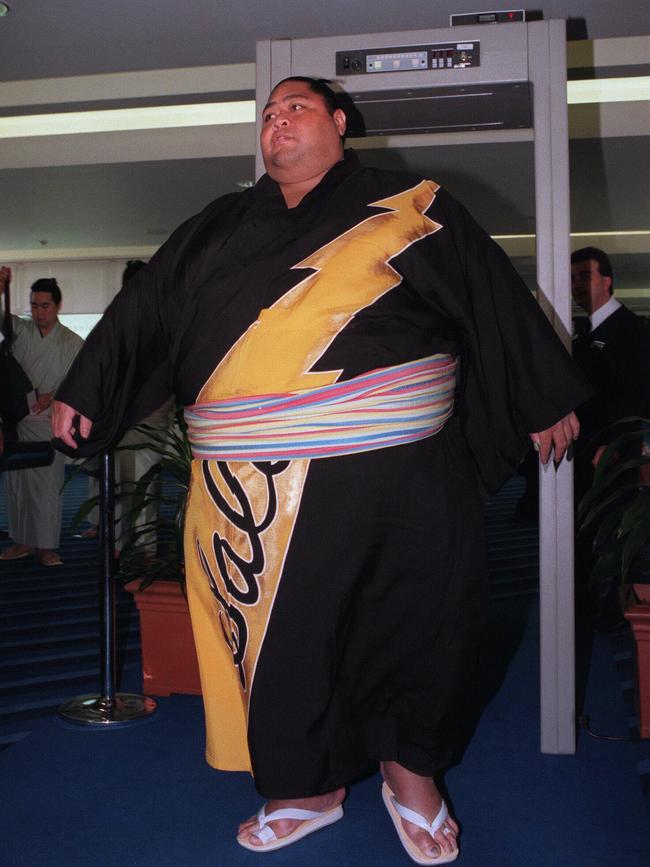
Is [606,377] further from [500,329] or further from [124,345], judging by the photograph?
[124,345]

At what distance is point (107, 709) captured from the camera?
2166 mm

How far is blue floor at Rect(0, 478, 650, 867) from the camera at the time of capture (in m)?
1.51

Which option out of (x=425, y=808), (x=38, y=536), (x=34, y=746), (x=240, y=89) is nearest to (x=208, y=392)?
(x=425, y=808)

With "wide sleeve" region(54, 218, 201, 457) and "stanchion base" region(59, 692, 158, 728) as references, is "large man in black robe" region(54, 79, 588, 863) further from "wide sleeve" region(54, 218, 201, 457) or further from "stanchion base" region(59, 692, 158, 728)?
"stanchion base" region(59, 692, 158, 728)

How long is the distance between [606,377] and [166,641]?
1.72m

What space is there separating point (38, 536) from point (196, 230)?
2.97m

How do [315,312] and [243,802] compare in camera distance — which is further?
[243,802]

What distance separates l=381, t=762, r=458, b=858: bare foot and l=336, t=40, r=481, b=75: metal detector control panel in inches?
57.9

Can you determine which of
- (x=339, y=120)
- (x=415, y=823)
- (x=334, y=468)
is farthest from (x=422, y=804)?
(x=339, y=120)

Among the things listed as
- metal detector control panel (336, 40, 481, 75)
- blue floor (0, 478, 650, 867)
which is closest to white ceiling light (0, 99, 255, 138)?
metal detector control panel (336, 40, 481, 75)

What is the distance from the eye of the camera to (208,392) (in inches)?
60.7

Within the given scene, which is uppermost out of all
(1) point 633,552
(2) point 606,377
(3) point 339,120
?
(3) point 339,120

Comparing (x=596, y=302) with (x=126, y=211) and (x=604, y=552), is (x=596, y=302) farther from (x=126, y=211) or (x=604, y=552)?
(x=126, y=211)

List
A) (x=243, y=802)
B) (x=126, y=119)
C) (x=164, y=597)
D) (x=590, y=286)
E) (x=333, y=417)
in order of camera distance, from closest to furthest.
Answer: (x=333, y=417), (x=243, y=802), (x=164, y=597), (x=590, y=286), (x=126, y=119)
